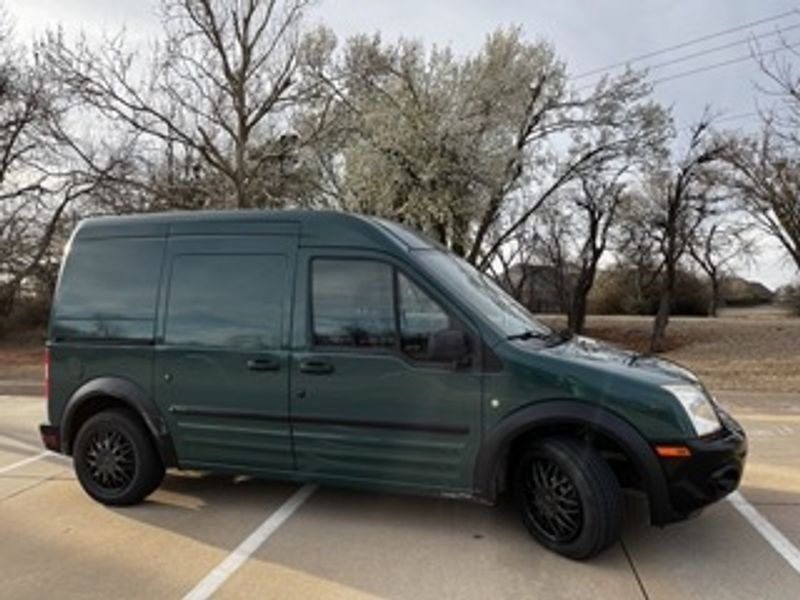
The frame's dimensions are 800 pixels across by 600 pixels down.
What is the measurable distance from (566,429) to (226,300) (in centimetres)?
237

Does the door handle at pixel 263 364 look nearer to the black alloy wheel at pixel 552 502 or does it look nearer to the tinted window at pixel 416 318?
the tinted window at pixel 416 318

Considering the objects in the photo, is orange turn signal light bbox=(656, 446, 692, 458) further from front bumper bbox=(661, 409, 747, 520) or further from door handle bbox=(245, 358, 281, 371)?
door handle bbox=(245, 358, 281, 371)

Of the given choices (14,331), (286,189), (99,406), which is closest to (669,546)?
(99,406)

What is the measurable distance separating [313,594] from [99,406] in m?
2.50

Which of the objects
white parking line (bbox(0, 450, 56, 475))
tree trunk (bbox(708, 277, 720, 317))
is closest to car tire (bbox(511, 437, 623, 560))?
white parking line (bbox(0, 450, 56, 475))

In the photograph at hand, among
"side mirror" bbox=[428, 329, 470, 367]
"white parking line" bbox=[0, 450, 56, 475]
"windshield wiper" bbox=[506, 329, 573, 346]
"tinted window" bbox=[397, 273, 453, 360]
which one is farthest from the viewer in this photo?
"white parking line" bbox=[0, 450, 56, 475]

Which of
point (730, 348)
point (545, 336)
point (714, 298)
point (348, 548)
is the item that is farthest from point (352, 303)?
point (714, 298)

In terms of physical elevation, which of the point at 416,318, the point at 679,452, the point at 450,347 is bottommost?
the point at 679,452

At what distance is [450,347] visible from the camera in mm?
4199

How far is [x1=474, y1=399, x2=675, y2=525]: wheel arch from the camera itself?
398cm

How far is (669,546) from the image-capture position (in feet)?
14.1

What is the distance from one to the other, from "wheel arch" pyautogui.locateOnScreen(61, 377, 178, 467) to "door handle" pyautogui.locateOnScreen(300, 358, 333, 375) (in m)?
1.18

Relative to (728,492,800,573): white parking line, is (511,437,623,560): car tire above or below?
above

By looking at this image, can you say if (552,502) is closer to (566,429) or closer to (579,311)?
(566,429)
